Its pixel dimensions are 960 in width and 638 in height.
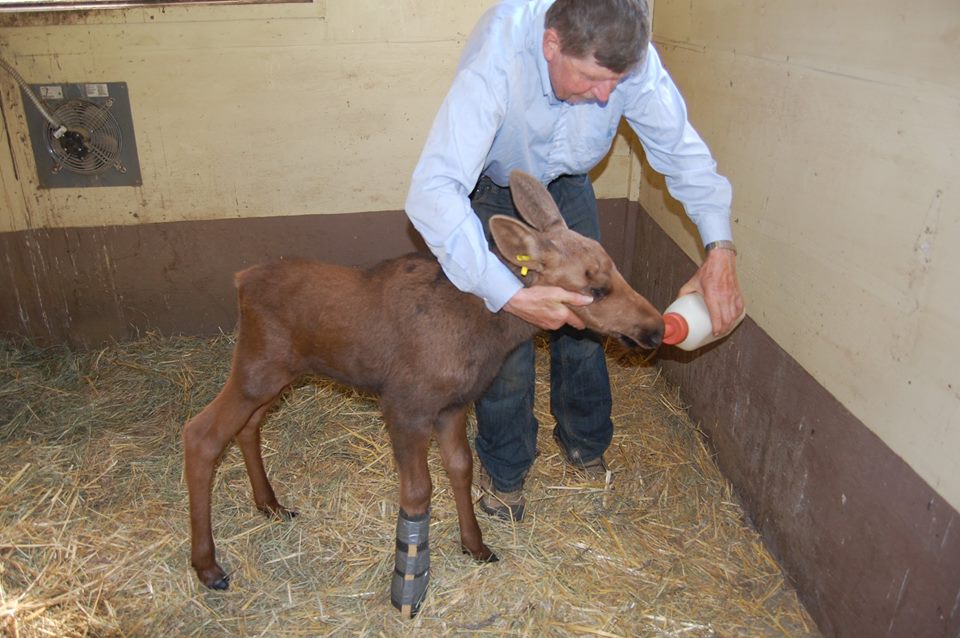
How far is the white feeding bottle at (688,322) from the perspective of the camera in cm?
344

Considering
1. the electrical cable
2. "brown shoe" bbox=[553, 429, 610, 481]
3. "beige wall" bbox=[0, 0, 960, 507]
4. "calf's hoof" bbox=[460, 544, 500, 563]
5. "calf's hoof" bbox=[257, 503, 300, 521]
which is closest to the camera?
"beige wall" bbox=[0, 0, 960, 507]

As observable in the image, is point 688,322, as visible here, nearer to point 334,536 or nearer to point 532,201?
point 532,201

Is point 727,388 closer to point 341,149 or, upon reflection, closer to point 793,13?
point 793,13

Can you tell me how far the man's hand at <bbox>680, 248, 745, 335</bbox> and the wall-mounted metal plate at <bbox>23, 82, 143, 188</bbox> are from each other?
4.28m

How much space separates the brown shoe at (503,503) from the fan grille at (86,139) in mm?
3723

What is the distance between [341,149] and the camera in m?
5.77

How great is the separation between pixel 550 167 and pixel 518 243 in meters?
0.78

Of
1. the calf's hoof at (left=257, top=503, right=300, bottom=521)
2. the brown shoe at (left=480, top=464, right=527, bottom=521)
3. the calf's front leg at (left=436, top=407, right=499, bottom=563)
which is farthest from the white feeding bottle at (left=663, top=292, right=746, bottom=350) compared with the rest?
the calf's hoof at (left=257, top=503, right=300, bottom=521)

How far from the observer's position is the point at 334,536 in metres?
4.08

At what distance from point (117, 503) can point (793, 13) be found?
4.41 meters

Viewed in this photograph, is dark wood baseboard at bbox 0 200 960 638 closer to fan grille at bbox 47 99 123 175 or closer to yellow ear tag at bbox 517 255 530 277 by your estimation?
fan grille at bbox 47 99 123 175

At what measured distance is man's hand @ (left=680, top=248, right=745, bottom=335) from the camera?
3510mm

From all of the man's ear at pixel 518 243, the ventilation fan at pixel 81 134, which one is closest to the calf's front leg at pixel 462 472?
the man's ear at pixel 518 243

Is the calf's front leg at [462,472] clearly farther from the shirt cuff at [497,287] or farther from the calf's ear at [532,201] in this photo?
the calf's ear at [532,201]
